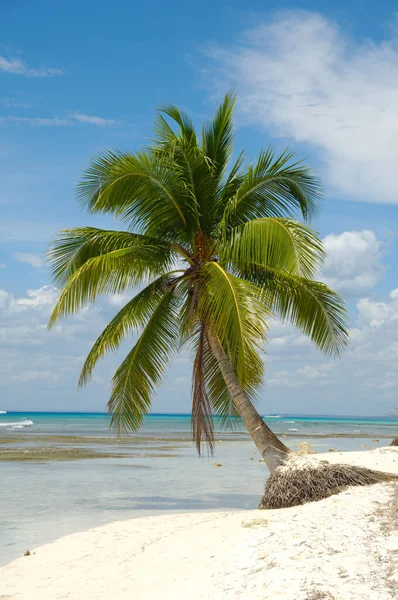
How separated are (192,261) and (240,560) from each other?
21.6 feet

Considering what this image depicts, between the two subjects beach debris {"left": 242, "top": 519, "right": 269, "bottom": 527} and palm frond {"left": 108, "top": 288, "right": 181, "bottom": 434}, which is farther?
palm frond {"left": 108, "top": 288, "right": 181, "bottom": 434}

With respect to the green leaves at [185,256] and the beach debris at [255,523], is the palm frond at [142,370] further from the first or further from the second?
the beach debris at [255,523]

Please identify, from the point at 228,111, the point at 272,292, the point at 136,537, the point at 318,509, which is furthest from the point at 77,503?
the point at 228,111

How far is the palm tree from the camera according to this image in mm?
11906

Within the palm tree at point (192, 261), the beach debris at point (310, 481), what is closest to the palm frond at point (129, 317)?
the palm tree at point (192, 261)

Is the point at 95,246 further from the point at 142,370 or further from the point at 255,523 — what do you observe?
the point at 255,523

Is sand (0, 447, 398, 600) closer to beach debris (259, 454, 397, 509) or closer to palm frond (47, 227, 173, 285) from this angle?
beach debris (259, 454, 397, 509)

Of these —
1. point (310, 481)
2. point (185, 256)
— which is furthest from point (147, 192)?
point (310, 481)

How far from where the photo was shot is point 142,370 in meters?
12.5

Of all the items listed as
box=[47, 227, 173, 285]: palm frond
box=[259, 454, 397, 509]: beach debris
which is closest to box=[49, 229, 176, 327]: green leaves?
box=[47, 227, 173, 285]: palm frond

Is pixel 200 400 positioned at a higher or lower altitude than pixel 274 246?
lower

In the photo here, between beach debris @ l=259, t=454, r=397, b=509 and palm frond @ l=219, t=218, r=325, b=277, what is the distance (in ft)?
9.40

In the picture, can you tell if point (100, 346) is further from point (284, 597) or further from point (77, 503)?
point (284, 597)

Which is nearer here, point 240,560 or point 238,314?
point 240,560
